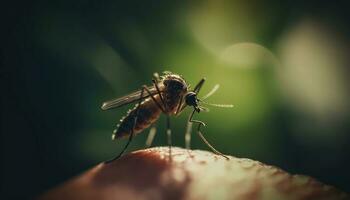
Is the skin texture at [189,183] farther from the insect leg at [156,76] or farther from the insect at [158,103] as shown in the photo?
the insect leg at [156,76]

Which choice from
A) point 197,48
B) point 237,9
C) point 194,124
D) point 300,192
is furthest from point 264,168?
point 237,9

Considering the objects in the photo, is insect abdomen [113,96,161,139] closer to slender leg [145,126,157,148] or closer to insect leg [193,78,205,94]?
slender leg [145,126,157,148]

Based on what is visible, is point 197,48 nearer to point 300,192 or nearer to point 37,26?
point 37,26

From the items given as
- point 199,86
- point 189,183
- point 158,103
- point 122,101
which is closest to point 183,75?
point 199,86

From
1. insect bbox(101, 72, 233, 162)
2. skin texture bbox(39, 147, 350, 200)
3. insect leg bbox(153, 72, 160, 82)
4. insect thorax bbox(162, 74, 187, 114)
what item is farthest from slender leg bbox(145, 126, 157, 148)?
skin texture bbox(39, 147, 350, 200)

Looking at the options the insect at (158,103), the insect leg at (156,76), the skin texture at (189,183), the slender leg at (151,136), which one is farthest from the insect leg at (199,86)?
the skin texture at (189,183)

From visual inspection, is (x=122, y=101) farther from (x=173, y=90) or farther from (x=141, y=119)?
(x=173, y=90)
